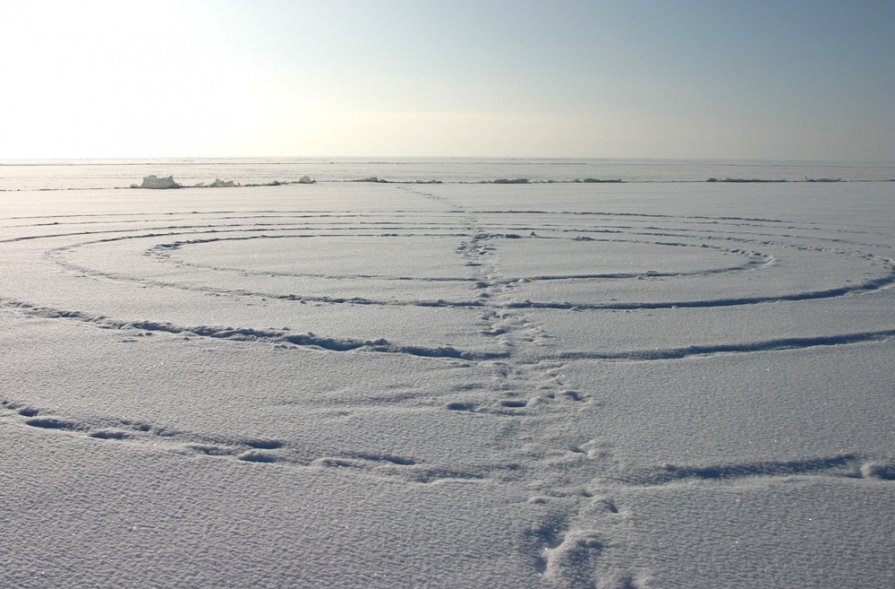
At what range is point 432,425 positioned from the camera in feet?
11.4

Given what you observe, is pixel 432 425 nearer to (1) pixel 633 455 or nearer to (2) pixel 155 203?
(1) pixel 633 455

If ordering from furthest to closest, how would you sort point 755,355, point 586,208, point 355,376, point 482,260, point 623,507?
point 586,208, point 482,260, point 755,355, point 355,376, point 623,507

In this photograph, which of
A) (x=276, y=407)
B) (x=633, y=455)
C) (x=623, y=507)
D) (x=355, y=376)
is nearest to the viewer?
(x=623, y=507)

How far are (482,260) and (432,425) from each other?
536 centimetres

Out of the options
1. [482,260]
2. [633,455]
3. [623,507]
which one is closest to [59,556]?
[623,507]

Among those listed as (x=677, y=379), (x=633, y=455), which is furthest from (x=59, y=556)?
(x=677, y=379)

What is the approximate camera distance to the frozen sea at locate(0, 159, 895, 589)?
7.77ft

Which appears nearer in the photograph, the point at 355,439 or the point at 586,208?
the point at 355,439

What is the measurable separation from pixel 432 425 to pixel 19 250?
7.63 m

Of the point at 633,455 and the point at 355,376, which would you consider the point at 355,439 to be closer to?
the point at 355,376

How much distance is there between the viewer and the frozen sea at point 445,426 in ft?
7.77

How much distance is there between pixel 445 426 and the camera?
11.4 ft

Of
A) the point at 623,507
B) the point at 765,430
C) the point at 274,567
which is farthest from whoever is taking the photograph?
the point at 765,430

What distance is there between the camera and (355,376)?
420cm
